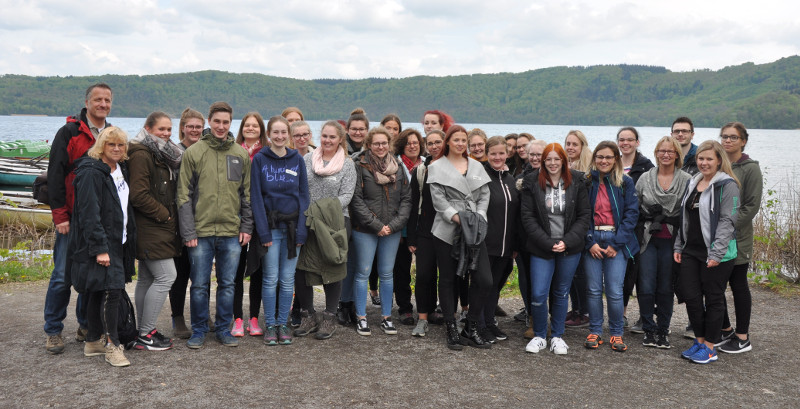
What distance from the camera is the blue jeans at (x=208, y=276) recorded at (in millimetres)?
5141

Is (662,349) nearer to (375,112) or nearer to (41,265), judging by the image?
(41,265)

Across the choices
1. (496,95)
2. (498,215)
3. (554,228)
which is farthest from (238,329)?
(496,95)

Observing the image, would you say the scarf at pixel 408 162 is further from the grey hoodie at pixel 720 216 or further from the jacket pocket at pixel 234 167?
the grey hoodie at pixel 720 216

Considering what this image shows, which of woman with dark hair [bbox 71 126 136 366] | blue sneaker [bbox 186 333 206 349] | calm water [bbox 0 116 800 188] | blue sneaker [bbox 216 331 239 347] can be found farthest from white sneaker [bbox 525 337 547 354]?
calm water [bbox 0 116 800 188]

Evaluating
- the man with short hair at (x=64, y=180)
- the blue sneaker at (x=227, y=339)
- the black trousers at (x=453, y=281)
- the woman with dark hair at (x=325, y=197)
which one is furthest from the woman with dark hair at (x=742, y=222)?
the man with short hair at (x=64, y=180)

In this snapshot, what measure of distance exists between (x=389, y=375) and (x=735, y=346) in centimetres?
322

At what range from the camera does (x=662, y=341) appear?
18.1 ft

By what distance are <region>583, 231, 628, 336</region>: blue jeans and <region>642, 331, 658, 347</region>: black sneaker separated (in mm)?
313

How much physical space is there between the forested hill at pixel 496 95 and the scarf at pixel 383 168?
67.5m

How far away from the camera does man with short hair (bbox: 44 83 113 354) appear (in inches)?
187

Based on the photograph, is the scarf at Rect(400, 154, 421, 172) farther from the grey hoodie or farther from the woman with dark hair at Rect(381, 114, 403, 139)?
the grey hoodie

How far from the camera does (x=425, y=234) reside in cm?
564

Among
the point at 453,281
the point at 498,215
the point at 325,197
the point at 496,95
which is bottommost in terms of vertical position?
the point at 453,281

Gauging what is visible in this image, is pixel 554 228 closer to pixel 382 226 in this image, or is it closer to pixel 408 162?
pixel 382 226
